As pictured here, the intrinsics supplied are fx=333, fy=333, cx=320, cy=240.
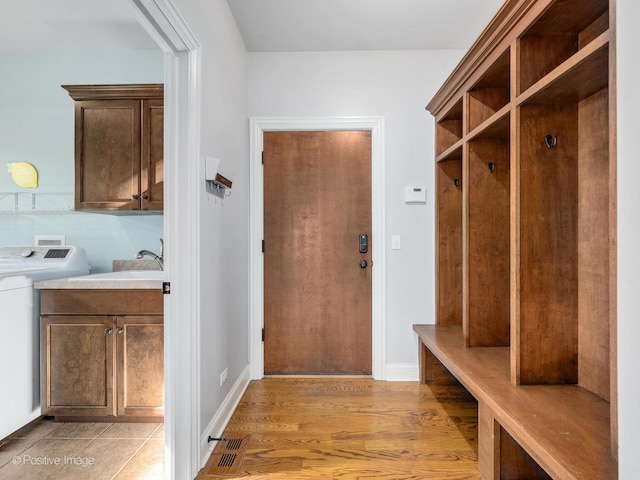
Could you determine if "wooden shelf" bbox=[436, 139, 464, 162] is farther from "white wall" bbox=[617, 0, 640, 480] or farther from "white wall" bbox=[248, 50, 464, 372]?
"white wall" bbox=[617, 0, 640, 480]

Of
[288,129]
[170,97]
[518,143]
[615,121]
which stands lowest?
[615,121]

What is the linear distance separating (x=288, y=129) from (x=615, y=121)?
2156 mm

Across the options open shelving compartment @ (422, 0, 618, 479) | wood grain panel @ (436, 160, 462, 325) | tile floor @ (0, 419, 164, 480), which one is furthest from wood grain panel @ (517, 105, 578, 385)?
tile floor @ (0, 419, 164, 480)

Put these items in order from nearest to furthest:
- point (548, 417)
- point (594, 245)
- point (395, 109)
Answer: point (548, 417) → point (594, 245) → point (395, 109)

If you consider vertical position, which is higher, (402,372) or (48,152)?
(48,152)

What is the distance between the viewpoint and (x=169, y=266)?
1.49m

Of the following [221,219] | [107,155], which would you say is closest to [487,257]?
[221,219]

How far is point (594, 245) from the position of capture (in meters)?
1.44

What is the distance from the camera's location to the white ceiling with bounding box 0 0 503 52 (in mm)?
2156

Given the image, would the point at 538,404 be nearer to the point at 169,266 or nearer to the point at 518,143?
the point at 518,143

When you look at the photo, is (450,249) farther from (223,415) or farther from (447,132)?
(223,415)

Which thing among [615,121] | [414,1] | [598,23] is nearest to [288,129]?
Answer: [414,1]

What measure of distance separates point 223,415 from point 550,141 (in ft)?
7.37

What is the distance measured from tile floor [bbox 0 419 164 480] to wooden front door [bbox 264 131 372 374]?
3.45 ft
